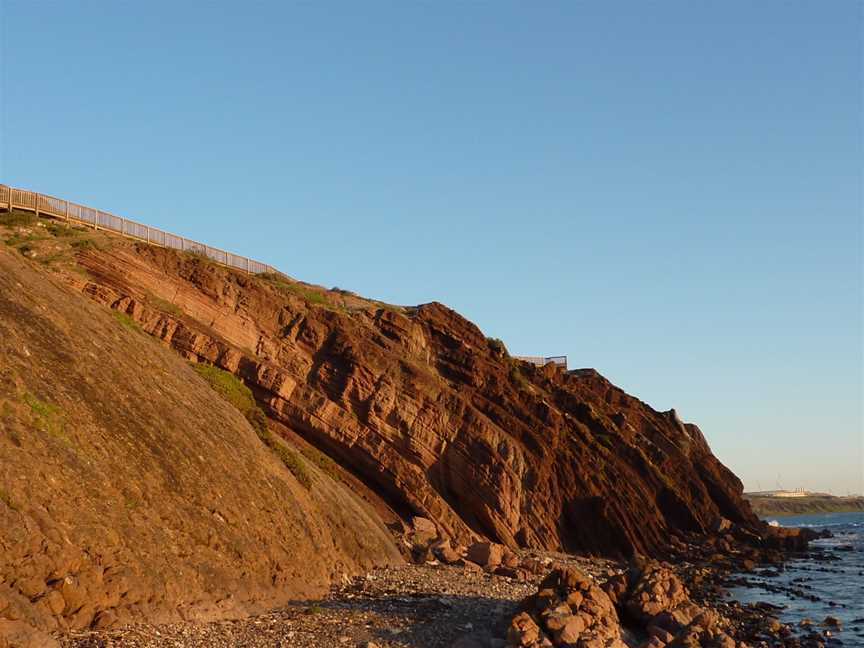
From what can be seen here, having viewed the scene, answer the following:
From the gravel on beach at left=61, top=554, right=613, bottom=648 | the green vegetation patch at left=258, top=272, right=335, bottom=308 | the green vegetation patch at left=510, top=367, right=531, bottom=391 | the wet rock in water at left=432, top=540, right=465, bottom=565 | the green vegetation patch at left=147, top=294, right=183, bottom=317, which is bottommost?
the wet rock in water at left=432, top=540, right=465, bottom=565

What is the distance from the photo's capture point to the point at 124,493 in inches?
796

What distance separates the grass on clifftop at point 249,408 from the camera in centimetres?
3186

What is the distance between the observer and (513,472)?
47344 mm

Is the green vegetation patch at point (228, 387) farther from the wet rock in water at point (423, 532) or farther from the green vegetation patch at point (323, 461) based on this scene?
the wet rock in water at point (423, 532)

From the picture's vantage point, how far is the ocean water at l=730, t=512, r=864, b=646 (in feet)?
115

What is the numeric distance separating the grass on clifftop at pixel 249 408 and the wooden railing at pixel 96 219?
8.68 m

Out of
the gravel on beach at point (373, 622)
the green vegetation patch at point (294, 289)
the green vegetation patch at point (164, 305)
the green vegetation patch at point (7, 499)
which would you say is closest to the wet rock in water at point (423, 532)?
the gravel on beach at point (373, 622)

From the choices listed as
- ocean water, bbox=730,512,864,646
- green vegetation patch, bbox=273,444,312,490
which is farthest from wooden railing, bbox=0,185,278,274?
ocean water, bbox=730,512,864,646


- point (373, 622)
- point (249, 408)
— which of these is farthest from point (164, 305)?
point (373, 622)

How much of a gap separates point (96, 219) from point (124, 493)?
2342cm

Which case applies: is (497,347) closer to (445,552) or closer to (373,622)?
(445,552)

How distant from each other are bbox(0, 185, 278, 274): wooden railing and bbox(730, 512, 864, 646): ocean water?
32.3m

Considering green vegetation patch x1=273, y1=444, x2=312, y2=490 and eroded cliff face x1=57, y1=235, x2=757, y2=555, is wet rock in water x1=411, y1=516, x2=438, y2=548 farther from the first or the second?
green vegetation patch x1=273, y1=444, x2=312, y2=490

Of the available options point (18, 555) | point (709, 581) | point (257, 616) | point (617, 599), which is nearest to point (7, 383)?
point (18, 555)
